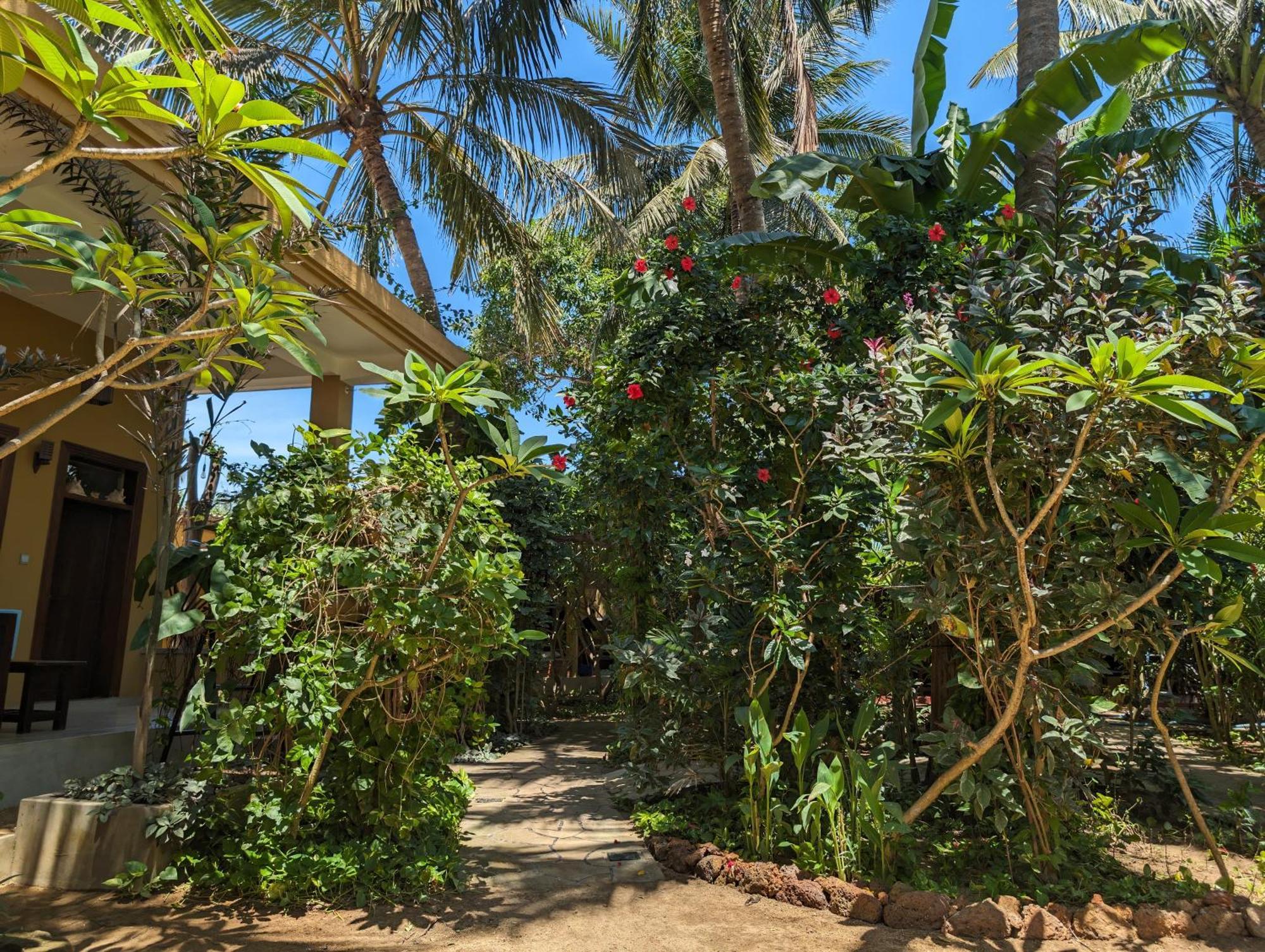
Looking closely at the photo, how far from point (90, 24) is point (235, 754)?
3.07m

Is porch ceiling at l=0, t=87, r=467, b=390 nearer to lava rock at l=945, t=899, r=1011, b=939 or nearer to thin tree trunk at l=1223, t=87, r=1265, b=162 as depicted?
lava rock at l=945, t=899, r=1011, b=939

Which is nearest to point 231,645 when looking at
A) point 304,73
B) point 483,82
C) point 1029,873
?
point 1029,873

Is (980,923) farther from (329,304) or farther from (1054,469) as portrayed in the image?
(329,304)

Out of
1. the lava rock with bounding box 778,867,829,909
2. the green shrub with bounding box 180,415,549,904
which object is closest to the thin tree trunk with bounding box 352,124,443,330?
the green shrub with bounding box 180,415,549,904

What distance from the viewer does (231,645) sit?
3949 mm

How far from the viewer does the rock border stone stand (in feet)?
12.1

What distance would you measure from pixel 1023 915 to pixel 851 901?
741 mm

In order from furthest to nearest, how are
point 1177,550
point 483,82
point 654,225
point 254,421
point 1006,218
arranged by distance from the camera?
1. point 654,225
2. point 483,82
3. point 1006,218
4. point 254,421
5. point 1177,550

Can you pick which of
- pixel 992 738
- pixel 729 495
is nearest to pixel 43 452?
pixel 729 495

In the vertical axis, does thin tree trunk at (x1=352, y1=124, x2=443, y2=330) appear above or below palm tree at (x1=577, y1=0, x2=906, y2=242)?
below

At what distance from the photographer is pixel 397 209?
9.87 m

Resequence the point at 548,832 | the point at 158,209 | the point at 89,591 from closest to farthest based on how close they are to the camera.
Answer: the point at 158,209 → the point at 548,832 → the point at 89,591

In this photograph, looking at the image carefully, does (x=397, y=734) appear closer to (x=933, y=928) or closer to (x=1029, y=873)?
(x=933, y=928)

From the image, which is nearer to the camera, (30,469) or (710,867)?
(710,867)
